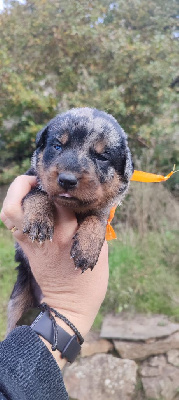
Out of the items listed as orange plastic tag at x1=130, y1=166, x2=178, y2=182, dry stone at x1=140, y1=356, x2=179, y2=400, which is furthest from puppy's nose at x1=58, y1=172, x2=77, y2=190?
dry stone at x1=140, y1=356, x2=179, y2=400

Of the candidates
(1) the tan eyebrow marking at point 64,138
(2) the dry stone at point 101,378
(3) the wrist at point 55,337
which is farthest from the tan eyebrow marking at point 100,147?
(2) the dry stone at point 101,378

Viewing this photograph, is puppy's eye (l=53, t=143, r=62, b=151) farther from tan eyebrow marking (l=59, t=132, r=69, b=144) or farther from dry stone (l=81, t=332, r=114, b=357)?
dry stone (l=81, t=332, r=114, b=357)

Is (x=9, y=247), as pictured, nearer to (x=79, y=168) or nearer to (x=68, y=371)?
(x=68, y=371)

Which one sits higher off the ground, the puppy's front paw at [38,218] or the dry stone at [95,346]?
the puppy's front paw at [38,218]

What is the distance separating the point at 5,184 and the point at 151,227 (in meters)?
4.70

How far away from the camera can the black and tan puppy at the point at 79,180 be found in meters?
2.24

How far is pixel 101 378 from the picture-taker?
4.73 metres

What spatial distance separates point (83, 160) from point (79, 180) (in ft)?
0.66

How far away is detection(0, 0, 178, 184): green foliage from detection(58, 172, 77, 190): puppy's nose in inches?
237

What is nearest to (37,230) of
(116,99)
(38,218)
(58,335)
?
(38,218)

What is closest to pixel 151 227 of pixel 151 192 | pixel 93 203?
pixel 151 192

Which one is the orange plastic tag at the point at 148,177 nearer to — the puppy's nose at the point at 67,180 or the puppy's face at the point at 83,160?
the puppy's face at the point at 83,160

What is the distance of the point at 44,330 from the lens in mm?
2027

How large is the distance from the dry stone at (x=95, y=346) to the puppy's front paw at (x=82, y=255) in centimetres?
326
